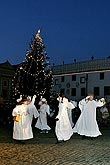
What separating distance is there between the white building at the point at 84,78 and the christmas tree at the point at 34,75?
72.6ft

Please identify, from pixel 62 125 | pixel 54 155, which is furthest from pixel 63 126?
pixel 54 155

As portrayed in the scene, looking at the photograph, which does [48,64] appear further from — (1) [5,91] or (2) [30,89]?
(1) [5,91]

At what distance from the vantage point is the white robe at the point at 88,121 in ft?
49.3

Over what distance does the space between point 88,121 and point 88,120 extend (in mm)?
50

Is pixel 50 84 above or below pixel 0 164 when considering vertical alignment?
above

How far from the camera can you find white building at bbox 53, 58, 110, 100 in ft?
162

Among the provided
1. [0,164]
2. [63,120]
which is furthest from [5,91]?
[0,164]

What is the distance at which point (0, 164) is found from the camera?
8.23 meters

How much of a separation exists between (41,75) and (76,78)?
83.2ft

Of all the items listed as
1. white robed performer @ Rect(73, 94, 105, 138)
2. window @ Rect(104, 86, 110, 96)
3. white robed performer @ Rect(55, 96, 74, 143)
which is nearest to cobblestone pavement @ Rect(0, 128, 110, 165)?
white robed performer @ Rect(55, 96, 74, 143)

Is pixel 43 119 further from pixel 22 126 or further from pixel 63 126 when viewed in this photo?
pixel 22 126

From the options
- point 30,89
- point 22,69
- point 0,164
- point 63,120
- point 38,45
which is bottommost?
point 0,164

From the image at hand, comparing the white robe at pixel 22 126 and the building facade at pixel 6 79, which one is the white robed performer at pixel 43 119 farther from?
the building facade at pixel 6 79

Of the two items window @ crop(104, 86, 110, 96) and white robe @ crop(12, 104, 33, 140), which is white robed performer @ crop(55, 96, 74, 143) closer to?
white robe @ crop(12, 104, 33, 140)
